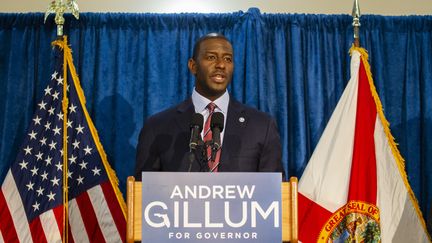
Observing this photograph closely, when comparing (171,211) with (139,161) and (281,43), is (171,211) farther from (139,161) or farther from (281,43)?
(281,43)

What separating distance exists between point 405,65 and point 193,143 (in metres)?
2.39

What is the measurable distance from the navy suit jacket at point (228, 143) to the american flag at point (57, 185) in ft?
2.38

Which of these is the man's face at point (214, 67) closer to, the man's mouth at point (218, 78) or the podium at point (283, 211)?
the man's mouth at point (218, 78)

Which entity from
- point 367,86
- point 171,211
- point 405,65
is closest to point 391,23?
point 405,65

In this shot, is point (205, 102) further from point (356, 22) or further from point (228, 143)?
point (356, 22)

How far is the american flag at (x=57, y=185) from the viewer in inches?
148

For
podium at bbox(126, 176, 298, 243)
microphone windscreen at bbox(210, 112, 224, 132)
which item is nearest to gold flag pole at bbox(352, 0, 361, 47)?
microphone windscreen at bbox(210, 112, 224, 132)

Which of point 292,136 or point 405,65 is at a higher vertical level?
point 405,65

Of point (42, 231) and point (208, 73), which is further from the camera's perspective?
point (42, 231)

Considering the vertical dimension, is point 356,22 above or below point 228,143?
above

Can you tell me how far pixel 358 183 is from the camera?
12.2ft

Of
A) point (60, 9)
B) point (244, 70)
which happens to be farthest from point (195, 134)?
point (60, 9)

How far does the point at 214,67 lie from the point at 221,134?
13.8 inches

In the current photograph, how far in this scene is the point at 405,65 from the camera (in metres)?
4.20
